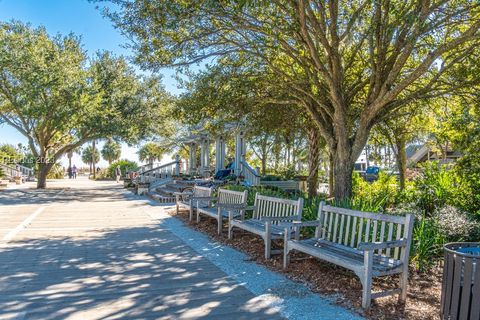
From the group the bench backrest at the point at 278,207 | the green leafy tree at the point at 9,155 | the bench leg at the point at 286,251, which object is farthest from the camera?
the green leafy tree at the point at 9,155

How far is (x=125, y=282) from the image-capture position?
16.7 ft

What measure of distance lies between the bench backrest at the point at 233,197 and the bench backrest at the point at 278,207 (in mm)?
507

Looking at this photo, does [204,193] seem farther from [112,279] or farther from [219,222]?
[112,279]

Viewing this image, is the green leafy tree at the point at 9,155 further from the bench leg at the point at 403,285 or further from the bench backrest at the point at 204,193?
the bench leg at the point at 403,285

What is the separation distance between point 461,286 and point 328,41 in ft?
22.3

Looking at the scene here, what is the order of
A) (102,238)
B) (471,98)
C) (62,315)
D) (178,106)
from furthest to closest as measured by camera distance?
(178,106) → (471,98) → (102,238) → (62,315)

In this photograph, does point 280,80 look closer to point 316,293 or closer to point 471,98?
point 471,98

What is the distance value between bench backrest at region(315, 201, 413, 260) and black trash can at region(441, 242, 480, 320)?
0.95 m

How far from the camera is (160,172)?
24.1 metres

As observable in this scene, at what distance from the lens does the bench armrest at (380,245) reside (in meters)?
4.10

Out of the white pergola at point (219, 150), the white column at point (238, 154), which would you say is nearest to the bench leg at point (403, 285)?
the white pergola at point (219, 150)

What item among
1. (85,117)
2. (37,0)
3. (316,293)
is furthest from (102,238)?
(85,117)

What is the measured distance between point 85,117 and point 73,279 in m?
16.9

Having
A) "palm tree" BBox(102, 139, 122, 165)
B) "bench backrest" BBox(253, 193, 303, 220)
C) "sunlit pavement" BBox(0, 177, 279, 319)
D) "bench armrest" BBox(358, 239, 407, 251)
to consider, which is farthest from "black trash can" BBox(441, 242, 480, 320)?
"palm tree" BBox(102, 139, 122, 165)
